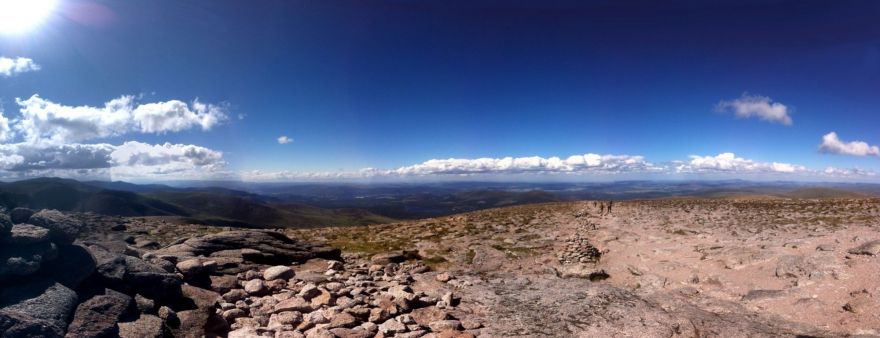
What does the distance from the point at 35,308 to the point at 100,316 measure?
1527 mm

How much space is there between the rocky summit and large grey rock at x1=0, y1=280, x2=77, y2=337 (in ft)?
0.13

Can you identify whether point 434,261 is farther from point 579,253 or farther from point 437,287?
point 579,253

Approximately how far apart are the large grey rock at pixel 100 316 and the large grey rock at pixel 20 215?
5413mm

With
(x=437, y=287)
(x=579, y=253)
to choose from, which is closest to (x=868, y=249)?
(x=579, y=253)

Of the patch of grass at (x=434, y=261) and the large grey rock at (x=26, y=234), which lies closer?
the large grey rock at (x=26, y=234)

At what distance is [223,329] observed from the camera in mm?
14305

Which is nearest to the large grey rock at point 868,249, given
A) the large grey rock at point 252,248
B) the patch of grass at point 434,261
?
the patch of grass at point 434,261

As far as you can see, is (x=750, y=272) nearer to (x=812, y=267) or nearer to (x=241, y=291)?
(x=812, y=267)

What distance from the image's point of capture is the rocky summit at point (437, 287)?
13.3 metres

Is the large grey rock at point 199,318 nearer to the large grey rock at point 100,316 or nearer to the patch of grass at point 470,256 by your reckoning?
the large grey rock at point 100,316

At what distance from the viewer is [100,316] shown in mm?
12305

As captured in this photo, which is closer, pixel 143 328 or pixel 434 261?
pixel 143 328

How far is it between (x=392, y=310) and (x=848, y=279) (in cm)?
2157

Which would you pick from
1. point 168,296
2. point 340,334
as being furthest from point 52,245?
point 340,334
